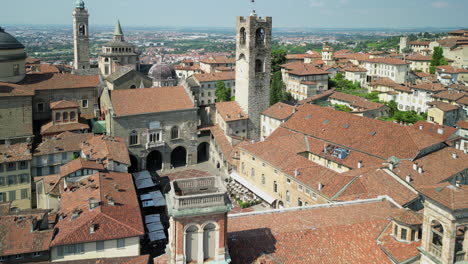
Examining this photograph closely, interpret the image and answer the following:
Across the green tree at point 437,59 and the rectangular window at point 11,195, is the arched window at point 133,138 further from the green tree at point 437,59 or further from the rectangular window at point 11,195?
the green tree at point 437,59

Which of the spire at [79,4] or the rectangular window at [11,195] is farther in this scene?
the spire at [79,4]

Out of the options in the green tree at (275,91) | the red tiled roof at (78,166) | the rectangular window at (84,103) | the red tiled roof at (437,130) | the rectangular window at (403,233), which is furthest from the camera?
the green tree at (275,91)

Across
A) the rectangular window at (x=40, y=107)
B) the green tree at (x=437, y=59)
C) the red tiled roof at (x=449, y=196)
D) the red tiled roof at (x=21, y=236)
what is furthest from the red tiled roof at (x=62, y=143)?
the green tree at (x=437, y=59)

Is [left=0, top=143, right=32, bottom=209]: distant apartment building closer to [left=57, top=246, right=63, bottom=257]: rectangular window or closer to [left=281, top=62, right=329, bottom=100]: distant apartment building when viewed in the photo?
[left=57, top=246, right=63, bottom=257]: rectangular window

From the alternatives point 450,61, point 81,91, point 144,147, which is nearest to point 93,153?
point 144,147

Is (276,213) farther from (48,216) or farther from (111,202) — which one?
(48,216)

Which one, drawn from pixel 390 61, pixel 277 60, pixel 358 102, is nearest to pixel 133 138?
pixel 358 102
